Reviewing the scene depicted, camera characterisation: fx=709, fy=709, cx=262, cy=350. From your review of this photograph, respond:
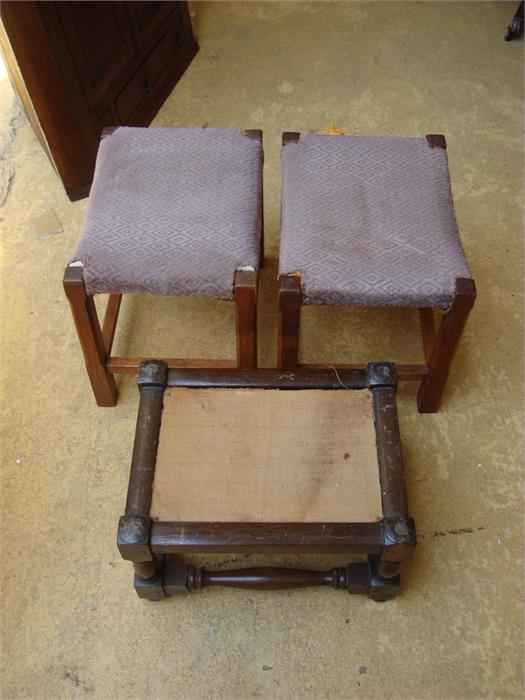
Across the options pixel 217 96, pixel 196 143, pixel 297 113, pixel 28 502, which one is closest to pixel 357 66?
pixel 297 113

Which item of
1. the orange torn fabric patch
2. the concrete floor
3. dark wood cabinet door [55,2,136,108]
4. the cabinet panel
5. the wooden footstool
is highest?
dark wood cabinet door [55,2,136,108]

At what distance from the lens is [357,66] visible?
2.56m

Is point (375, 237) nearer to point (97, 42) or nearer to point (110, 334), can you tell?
point (110, 334)

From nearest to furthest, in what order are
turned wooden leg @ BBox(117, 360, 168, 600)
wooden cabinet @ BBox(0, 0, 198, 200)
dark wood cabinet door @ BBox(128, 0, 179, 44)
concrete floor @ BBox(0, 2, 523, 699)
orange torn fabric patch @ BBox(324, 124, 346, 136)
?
turned wooden leg @ BBox(117, 360, 168, 600) < concrete floor @ BBox(0, 2, 523, 699) < wooden cabinet @ BBox(0, 0, 198, 200) < dark wood cabinet door @ BBox(128, 0, 179, 44) < orange torn fabric patch @ BBox(324, 124, 346, 136)

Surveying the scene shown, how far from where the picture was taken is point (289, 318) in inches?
56.4

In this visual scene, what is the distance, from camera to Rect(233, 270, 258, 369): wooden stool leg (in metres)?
1.39

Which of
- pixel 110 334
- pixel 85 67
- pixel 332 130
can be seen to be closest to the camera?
pixel 110 334

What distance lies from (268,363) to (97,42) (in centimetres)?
104

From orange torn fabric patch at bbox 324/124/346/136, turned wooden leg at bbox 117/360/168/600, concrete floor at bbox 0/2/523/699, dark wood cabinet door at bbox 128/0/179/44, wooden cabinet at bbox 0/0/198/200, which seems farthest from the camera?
orange torn fabric patch at bbox 324/124/346/136

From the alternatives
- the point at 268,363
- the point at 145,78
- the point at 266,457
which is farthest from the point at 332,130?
the point at 266,457

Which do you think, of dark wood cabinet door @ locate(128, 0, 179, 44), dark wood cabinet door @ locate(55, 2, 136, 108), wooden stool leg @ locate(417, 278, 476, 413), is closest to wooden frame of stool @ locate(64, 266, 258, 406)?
wooden stool leg @ locate(417, 278, 476, 413)

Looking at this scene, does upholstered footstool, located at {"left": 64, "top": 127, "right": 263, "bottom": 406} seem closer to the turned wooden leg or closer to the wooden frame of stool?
the wooden frame of stool

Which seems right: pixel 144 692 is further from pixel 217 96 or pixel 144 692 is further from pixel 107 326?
pixel 217 96

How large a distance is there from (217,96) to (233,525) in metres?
1.71
